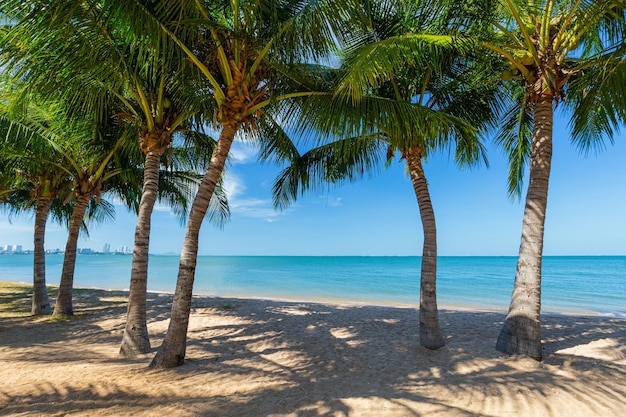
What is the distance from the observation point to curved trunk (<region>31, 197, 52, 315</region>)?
870cm

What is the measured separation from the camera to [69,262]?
8328mm

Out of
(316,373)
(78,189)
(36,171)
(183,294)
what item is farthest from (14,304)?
(316,373)

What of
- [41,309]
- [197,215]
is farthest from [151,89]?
[41,309]

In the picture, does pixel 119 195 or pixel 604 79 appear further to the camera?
pixel 119 195

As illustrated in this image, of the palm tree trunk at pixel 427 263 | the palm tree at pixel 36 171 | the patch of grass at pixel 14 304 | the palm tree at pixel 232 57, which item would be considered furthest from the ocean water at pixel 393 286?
the palm tree at pixel 232 57

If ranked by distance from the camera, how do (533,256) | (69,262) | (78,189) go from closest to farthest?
(533,256) < (69,262) < (78,189)

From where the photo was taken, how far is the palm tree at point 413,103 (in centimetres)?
409

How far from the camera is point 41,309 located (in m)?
8.77

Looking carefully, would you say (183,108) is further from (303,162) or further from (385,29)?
(385,29)

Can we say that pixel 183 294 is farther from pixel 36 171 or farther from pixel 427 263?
pixel 36 171

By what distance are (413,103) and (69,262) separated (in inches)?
352

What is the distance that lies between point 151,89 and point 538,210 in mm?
6494

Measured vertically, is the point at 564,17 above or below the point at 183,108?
above

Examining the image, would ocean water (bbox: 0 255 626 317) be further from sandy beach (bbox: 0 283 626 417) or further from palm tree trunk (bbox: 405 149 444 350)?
palm tree trunk (bbox: 405 149 444 350)
